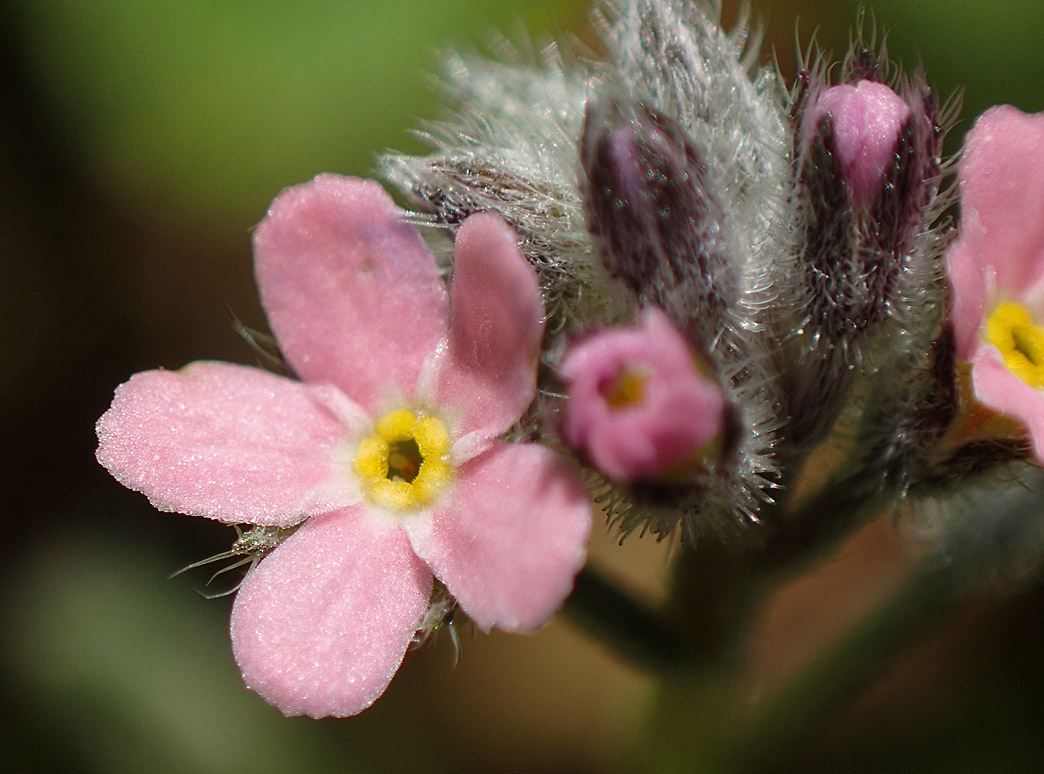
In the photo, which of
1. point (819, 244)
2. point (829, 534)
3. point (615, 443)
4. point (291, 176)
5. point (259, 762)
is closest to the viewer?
point (615, 443)

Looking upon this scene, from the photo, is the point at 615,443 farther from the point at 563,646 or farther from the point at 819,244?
the point at 563,646

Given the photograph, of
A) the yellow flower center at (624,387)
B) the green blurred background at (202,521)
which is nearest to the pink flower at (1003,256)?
the yellow flower center at (624,387)

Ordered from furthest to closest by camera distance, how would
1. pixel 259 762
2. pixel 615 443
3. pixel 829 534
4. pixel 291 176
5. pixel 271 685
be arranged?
pixel 291 176 → pixel 259 762 → pixel 829 534 → pixel 271 685 → pixel 615 443

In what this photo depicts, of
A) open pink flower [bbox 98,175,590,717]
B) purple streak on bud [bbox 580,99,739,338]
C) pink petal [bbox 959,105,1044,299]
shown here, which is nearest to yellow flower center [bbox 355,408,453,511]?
open pink flower [bbox 98,175,590,717]

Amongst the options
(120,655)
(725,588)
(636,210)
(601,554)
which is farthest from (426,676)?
(636,210)

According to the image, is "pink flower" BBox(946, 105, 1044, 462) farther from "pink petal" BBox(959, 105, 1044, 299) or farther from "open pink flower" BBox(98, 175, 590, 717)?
"open pink flower" BBox(98, 175, 590, 717)

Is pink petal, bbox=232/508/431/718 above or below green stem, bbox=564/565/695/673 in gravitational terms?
above

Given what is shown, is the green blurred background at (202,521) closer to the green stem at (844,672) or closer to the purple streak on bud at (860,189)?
the green stem at (844,672)

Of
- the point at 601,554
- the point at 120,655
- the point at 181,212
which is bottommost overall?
the point at 601,554
